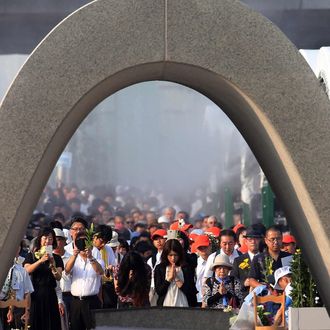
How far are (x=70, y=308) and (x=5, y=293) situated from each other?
4.07 feet

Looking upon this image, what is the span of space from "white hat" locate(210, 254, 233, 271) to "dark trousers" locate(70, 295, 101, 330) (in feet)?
5.35

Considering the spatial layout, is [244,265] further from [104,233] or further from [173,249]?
[104,233]

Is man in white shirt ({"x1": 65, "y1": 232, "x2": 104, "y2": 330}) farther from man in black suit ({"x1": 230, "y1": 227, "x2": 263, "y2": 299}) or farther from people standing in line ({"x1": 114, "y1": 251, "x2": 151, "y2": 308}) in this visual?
man in black suit ({"x1": 230, "y1": 227, "x2": 263, "y2": 299})

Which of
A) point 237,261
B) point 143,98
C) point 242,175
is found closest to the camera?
point 237,261

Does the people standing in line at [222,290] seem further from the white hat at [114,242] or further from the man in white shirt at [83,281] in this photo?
the white hat at [114,242]

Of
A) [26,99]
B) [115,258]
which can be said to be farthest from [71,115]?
[115,258]

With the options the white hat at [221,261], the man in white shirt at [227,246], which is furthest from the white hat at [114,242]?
the white hat at [221,261]

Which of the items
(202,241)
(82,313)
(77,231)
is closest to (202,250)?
(202,241)

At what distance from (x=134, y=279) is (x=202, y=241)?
176 centimetres

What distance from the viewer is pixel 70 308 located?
1667 centimetres

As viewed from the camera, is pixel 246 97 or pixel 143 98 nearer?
pixel 246 97

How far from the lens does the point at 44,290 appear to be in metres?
16.0

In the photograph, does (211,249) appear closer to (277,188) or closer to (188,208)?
(277,188)

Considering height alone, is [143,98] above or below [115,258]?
above
